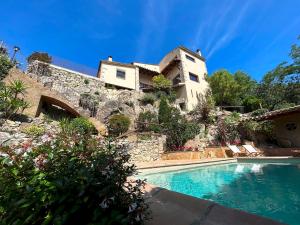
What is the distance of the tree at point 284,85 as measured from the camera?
82.1 ft

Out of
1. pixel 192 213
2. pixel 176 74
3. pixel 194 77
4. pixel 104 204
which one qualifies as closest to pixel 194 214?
pixel 192 213

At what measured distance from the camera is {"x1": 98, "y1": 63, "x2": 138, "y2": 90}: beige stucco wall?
80.9 feet

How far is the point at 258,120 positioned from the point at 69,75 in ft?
65.8

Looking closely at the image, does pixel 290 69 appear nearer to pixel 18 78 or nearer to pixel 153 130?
pixel 153 130

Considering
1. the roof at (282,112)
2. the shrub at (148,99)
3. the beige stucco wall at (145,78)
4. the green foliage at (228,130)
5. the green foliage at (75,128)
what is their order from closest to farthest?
the green foliage at (75,128) < the roof at (282,112) < the green foliage at (228,130) < the shrub at (148,99) < the beige stucco wall at (145,78)

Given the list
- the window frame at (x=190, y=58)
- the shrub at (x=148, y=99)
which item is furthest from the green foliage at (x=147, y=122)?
the window frame at (x=190, y=58)

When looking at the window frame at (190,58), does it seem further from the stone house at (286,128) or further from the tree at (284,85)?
the stone house at (286,128)

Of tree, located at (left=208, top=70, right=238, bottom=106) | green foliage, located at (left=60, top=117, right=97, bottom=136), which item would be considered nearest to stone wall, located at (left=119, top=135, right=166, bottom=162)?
green foliage, located at (left=60, top=117, right=97, bottom=136)

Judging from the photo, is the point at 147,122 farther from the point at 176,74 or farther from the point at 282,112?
the point at 176,74

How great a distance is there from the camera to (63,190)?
1710mm

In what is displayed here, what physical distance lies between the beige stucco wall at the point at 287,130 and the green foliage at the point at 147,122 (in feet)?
36.2

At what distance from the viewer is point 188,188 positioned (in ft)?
24.0

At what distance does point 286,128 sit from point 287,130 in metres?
0.19

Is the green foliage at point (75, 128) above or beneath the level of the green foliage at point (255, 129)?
beneath
